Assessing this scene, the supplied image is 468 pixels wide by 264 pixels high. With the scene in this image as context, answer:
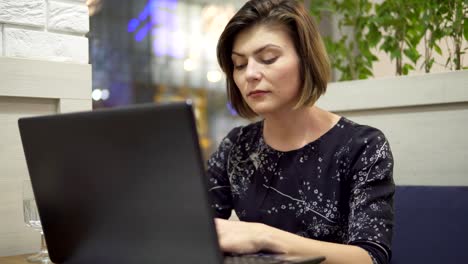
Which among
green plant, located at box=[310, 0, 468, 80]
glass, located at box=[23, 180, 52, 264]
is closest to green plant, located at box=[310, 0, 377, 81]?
green plant, located at box=[310, 0, 468, 80]

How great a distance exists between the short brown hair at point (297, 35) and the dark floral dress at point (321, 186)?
11cm

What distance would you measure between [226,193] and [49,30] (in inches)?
28.4

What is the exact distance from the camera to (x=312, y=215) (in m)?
1.29

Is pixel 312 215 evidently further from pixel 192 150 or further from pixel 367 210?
pixel 192 150

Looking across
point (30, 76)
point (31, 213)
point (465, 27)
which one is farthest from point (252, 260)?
point (465, 27)

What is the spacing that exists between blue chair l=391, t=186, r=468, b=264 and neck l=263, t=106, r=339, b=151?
0.39m

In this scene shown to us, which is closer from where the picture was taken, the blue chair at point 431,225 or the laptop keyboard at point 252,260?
the laptop keyboard at point 252,260

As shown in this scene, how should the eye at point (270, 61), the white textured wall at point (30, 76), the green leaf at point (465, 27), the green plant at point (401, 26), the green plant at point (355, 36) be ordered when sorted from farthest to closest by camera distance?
1. the green plant at point (355, 36)
2. the green plant at point (401, 26)
3. the green leaf at point (465, 27)
4. the white textured wall at point (30, 76)
5. the eye at point (270, 61)

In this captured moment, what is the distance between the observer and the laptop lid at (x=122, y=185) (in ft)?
2.37

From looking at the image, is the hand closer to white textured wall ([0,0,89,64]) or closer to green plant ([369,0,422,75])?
white textured wall ([0,0,89,64])

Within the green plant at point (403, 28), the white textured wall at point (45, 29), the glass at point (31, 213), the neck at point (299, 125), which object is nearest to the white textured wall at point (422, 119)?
the green plant at point (403, 28)

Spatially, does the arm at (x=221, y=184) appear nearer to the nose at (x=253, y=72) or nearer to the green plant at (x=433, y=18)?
the nose at (x=253, y=72)

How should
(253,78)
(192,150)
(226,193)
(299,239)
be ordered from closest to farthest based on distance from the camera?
(192,150) → (299,239) → (253,78) → (226,193)

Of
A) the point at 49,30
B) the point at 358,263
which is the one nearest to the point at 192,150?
the point at 358,263
